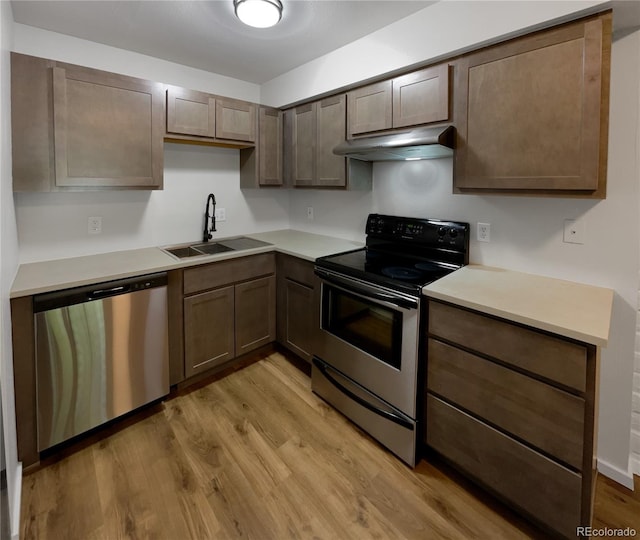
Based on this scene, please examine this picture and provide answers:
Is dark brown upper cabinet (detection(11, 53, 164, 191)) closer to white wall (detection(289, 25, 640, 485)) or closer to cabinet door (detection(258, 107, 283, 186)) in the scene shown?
cabinet door (detection(258, 107, 283, 186))

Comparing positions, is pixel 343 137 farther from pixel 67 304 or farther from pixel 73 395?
pixel 73 395

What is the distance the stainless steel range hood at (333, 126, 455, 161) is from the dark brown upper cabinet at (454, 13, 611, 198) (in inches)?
4.4

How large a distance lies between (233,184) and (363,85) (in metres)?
1.40

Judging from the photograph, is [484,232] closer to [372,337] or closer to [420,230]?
[420,230]

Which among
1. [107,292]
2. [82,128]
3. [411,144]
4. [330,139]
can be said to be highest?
[330,139]

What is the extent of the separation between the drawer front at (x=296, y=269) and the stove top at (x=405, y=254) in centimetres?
20

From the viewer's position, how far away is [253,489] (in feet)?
5.38

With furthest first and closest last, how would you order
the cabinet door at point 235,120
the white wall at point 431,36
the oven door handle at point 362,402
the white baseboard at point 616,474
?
the cabinet door at point 235,120 → the oven door handle at point 362,402 → the white baseboard at point 616,474 → the white wall at point 431,36

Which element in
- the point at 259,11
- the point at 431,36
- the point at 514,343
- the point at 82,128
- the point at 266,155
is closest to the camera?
the point at 514,343

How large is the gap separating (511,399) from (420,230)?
46.0 inches

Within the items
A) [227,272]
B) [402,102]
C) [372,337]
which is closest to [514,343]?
[372,337]

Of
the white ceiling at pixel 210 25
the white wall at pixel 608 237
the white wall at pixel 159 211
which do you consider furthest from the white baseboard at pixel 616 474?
the white wall at pixel 159 211

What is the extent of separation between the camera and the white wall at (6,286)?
1358 millimetres

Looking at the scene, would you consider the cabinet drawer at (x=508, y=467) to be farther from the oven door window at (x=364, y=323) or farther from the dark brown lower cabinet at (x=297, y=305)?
the dark brown lower cabinet at (x=297, y=305)
